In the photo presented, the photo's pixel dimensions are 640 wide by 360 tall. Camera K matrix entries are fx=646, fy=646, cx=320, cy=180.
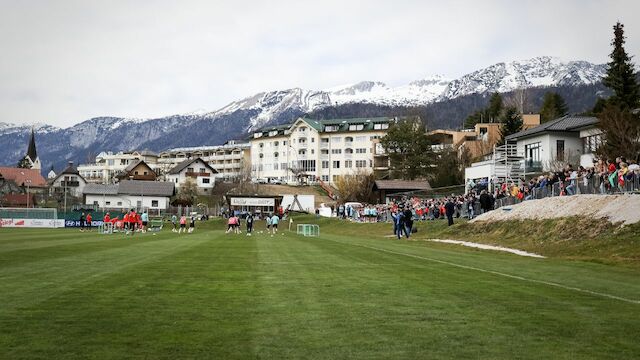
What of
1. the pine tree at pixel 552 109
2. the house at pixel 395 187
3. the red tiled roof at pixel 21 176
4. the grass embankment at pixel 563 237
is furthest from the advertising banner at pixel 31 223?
the red tiled roof at pixel 21 176

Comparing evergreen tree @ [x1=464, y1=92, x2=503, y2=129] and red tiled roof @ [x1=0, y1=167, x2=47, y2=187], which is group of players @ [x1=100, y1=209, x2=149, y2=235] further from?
red tiled roof @ [x1=0, y1=167, x2=47, y2=187]

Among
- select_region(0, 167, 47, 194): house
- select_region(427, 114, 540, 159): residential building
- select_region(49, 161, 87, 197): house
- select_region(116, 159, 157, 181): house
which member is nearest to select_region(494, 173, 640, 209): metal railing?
select_region(427, 114, 540, 159): residential building

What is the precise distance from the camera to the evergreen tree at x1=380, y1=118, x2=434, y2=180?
112 m

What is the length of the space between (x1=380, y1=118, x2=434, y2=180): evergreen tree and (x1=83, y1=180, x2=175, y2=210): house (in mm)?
47029

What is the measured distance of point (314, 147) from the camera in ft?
525

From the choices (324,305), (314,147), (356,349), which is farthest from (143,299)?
(314,147)

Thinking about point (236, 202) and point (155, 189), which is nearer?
point (236, 202)

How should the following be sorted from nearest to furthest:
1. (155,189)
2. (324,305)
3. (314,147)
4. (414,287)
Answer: (324,305)
(414,287)
(155,189)
(314,147)

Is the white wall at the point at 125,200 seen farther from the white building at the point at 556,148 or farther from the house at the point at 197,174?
the white building at the point at 556,148

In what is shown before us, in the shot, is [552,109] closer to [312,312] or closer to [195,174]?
[195,174]

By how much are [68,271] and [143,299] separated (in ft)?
20.0

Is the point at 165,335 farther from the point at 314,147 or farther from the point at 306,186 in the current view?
the point at 314,147

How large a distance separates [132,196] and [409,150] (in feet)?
187

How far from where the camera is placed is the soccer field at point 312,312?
823cm
